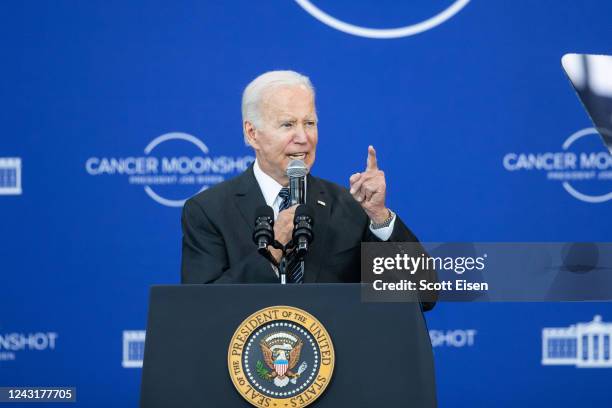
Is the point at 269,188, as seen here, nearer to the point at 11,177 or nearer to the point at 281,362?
the point at 281,362

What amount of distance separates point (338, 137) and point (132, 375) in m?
1.53

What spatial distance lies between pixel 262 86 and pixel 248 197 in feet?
1.26

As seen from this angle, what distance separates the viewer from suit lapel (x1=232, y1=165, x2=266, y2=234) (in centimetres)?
316

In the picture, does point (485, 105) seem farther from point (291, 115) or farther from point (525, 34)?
point (291, 115)

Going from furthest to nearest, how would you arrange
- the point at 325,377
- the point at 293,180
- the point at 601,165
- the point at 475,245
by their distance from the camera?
the point at 601,165, the point at 475,245, the point at 293,180, the point at 325,377

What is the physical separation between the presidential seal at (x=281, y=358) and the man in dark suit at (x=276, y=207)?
2.36ft

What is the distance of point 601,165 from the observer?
179 inches

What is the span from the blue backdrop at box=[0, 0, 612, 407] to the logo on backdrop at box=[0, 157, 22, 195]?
0.04 ft

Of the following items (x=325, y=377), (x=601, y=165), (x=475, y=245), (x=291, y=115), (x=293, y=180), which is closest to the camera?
(x=325, y=377)

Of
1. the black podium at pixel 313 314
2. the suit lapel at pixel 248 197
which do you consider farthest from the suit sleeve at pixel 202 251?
the black podium at pixel 313 314

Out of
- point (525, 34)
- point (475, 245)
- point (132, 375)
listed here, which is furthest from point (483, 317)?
point (132, 375)

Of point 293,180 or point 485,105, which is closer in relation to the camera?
point 293,180

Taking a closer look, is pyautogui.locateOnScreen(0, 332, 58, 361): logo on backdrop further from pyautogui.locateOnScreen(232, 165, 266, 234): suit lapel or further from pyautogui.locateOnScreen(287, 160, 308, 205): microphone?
pyautogui.locateOnScreen(287, 160, 308, 205): microphone

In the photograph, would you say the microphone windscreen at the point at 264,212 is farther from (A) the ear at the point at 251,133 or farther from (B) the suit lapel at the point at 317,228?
(A) the ear at the point at 251,133
